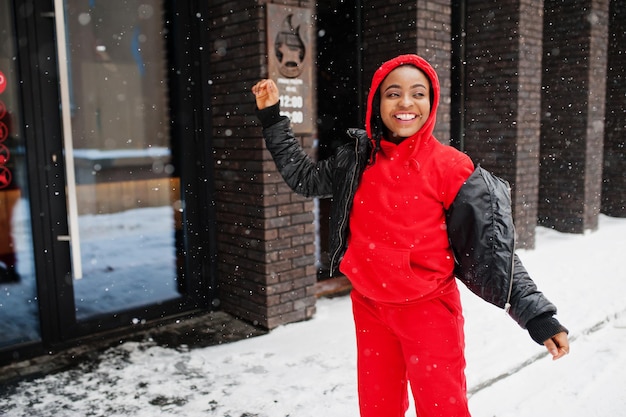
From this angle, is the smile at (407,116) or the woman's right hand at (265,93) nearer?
the smile at (407,116)

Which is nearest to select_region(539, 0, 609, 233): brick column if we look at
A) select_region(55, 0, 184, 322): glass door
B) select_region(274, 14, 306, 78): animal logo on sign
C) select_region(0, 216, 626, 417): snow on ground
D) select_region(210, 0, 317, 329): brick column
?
select_region(0, 216, 626, 417): snow on ground

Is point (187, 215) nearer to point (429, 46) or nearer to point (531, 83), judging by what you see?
point (429, 46)

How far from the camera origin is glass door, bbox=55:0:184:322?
15.1 ft

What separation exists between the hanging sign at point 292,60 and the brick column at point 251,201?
0.08m

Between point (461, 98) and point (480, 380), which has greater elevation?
point (461, 98)

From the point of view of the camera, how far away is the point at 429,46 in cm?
590

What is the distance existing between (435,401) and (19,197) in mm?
3419

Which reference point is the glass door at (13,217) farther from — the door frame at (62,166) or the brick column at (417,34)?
the brick column at (417,34)

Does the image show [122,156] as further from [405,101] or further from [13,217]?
[405,101]

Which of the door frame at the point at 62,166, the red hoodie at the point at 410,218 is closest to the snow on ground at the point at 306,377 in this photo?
the door frame at the point at 62,166

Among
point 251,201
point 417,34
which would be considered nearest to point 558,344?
point 251,201

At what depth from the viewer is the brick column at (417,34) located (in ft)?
19.1

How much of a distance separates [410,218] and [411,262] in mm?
178

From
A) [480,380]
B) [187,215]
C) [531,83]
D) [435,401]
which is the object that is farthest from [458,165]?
[531,83]
